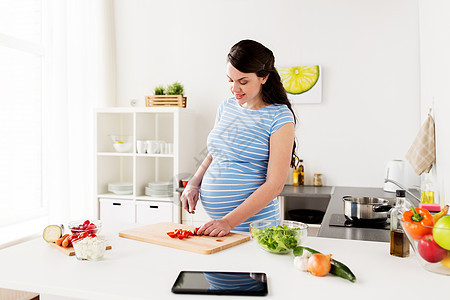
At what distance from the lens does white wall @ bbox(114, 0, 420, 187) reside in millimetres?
3273

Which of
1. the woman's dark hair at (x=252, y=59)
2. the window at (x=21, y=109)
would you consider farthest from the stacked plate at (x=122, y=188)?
the woman's dark hair at (x=252, y=59)

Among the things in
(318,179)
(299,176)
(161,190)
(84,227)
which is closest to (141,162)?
(161,190)

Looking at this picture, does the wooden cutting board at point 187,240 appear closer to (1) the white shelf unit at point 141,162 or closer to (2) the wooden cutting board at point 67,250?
(2) the wooden cutting board at point 67,250

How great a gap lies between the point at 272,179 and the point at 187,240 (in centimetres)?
42

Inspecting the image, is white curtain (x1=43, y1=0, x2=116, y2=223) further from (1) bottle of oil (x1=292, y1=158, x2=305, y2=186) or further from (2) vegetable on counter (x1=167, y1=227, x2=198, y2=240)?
(2) vegetable on counter (x1=167, y1=227, x2=198, y2=240)

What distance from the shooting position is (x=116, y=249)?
140 centimetres

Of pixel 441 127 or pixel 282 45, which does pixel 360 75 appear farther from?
pixel 441 127

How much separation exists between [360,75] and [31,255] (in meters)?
2.81

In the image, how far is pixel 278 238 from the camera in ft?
4.25

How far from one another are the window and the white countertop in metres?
2.08

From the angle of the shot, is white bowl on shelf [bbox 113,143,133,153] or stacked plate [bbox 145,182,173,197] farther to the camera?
white bowl on shelf [bbox 113,143,133,153]

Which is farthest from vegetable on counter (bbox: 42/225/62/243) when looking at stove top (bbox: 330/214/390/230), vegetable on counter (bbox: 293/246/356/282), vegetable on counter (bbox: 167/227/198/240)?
stove top (bbox: 330/214/390/230)

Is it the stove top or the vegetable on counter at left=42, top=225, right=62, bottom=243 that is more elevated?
the vegetable on counter at left=42, top=225, right=62, bottom=243

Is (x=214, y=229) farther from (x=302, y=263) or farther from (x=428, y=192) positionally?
(x=428, y=192)
